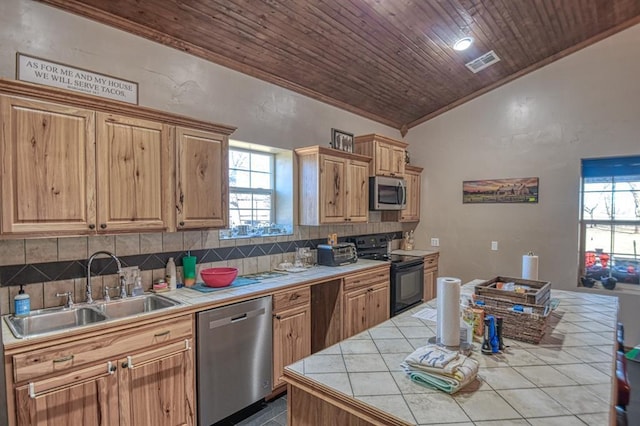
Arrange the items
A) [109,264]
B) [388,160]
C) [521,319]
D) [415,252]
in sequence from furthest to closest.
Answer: [415,252] < [388,160] < [109,264] < [521,319]

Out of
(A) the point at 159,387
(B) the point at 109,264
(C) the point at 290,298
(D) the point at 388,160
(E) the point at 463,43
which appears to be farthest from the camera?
(D) the point at 388,160

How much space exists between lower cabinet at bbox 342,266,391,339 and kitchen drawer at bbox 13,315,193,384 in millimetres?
1668

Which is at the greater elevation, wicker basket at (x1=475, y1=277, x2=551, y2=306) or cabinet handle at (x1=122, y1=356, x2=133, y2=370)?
wicker basket at (x1=475, y1=277, x2=551, y2=306)

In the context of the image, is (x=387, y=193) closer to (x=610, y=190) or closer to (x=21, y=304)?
(x=610, y=190)

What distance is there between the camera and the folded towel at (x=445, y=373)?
1193 mm

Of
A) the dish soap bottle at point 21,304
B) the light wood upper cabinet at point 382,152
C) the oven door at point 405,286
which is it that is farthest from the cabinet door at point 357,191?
the dish soap bottle at point 21,304

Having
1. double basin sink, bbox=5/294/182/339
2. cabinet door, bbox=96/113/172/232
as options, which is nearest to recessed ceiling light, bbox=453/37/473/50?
cabinet door, bbox=96/113/172/232

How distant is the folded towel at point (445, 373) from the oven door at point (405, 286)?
279cm

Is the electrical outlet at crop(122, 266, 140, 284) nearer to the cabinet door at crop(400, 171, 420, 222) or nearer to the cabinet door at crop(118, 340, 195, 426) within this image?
the cabinet door at crop(118, 340, 195, 426)

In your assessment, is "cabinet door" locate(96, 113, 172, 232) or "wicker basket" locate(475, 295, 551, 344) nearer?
"wicker basket" locate(475, 295, 551, 344)

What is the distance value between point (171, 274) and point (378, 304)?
2226 millimetres

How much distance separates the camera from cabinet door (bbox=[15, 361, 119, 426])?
1.61 metres

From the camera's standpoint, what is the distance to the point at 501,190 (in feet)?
15.2

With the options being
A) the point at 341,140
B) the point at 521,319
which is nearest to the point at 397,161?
the point at 341,140
